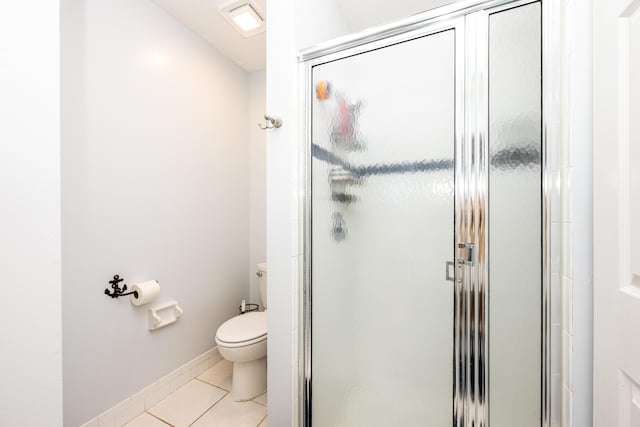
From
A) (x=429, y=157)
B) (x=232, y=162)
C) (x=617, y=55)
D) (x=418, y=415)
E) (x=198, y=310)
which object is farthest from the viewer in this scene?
(x=232, y=162)

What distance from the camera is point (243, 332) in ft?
5.29

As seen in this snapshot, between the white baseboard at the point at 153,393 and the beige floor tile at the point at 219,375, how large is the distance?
36 millimetres

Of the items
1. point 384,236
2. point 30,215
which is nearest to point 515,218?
point 384,236

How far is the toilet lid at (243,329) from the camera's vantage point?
1.56 m

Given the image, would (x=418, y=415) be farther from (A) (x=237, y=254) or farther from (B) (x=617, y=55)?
(A) (x=237, y=254)

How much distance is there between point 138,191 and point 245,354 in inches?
45.7

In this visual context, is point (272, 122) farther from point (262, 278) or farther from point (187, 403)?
point (187, 403)

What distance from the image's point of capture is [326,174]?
124 cm

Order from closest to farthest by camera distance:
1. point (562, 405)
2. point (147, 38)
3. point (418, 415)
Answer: point (562, 405) → point (418, 415) → point (147, 38)

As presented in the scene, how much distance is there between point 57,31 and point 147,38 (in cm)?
96

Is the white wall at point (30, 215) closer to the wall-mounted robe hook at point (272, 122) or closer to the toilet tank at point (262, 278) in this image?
the wall-mounted robe hook at point (272, 122)

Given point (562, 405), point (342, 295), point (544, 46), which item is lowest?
point (562, 405)

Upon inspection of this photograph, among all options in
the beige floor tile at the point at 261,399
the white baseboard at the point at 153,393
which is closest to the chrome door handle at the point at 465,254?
the beige floor tile at the point at 261,399

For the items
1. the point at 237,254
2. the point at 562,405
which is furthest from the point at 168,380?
the point at 562,405
